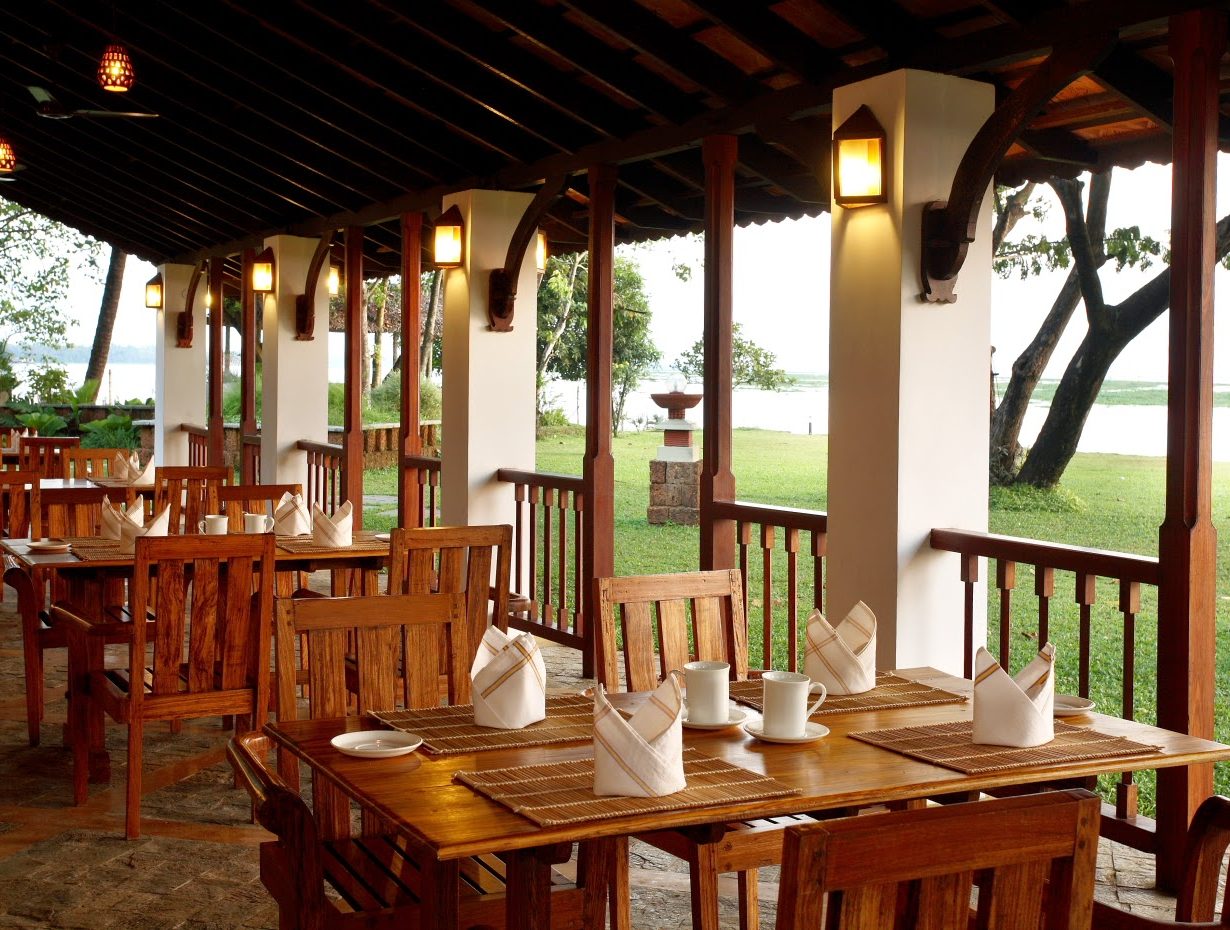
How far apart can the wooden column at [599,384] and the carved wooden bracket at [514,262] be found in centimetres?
31

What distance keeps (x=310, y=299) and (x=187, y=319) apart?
369 centimetres

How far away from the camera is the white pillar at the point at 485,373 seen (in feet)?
25.5

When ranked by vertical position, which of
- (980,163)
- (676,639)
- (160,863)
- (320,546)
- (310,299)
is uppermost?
(310,299)

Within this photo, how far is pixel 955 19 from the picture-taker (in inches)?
182

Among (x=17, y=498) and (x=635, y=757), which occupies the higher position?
(x=17, y=498)

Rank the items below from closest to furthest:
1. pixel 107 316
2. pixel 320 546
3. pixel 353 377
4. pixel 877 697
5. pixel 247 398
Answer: pixel 877 697, pixel 320 546, pixel 353 377, pixel 247 398, pixel 107 316

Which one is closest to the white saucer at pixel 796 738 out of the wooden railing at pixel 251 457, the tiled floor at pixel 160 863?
the tiled floor at pixel 160 863

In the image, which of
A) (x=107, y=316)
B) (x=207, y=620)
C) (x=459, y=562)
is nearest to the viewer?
(x=207, y=620)

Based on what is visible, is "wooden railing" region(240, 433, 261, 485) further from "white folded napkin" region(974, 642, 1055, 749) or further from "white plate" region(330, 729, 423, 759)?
"white folded napkin" region(974, 642, 1055, 749)

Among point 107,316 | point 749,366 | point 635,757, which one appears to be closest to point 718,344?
point 635,757

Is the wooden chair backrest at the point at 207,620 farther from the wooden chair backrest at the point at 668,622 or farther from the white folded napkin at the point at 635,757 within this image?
the white folded napkin at the point at 635,757

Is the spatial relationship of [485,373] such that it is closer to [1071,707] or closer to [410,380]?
[410,380]

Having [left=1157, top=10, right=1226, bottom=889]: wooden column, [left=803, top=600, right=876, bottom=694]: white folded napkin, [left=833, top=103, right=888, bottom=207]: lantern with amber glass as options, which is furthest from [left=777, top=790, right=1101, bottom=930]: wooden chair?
[left=833, top=103, right=888, bottom=207]: lantern with amber glass

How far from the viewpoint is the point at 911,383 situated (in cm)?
467
